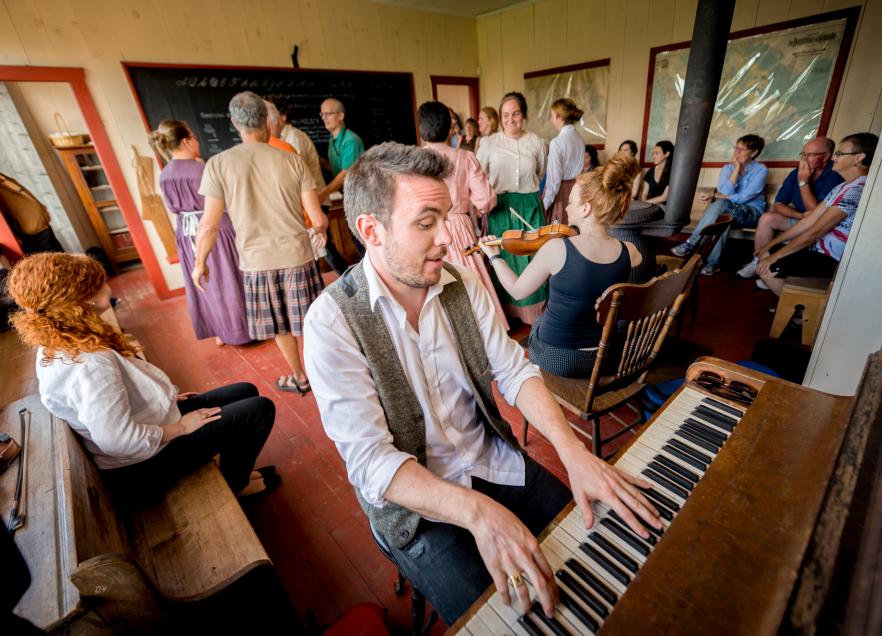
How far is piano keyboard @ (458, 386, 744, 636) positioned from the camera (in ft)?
2.14

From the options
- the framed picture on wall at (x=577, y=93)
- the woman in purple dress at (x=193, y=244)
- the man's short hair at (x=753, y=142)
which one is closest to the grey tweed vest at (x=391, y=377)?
the woman in purple dress at (x=193, y=244)

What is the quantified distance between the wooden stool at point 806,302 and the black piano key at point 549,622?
8.59 ft

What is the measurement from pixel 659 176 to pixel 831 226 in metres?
2.39

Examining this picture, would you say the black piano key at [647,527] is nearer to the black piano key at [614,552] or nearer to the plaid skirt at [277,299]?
the black piano key at [614,552]

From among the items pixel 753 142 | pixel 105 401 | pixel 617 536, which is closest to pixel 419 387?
pixel 617 536

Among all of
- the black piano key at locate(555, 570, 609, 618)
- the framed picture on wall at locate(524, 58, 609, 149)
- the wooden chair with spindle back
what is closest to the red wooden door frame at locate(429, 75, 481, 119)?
the framed picture on wall at locate(524, 58, 609, 149)

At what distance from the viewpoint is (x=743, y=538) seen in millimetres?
622

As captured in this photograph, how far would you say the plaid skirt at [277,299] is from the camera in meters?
2.41

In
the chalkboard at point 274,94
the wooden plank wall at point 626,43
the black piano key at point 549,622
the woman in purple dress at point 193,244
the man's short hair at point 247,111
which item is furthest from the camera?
the chalkboard at point 274,94

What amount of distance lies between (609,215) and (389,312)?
1073 millimetres

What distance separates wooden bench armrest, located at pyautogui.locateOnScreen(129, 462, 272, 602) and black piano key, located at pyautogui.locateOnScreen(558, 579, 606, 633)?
0.85 metres

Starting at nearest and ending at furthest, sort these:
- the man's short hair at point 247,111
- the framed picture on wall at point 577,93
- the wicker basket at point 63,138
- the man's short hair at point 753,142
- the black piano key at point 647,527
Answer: the black piano key at point 647,527 < the man's short hair at point 247,111 < the man's short hair at point 753,142 < the framed picture on wall at point 577,93 < the wicker basket at point 63,138

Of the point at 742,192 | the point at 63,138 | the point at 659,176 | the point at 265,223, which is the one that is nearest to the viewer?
the point at 265,223

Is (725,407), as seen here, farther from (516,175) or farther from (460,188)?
(516,175)
